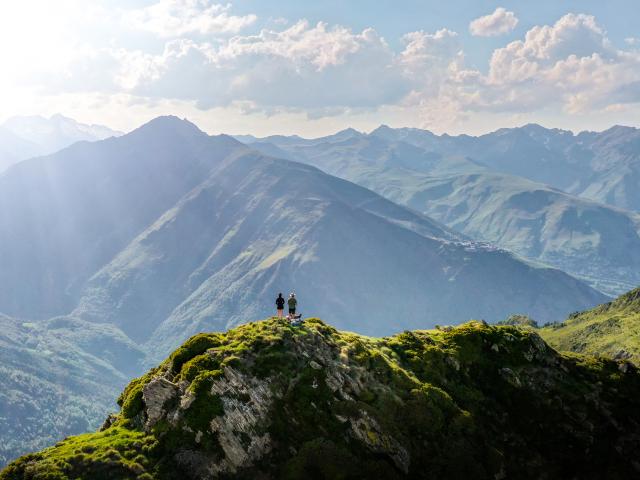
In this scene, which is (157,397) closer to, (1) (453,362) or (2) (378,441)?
(2) (378,441)

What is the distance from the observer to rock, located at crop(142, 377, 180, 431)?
178 feet

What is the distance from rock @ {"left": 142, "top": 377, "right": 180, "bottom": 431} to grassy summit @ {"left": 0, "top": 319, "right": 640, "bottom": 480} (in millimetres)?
123

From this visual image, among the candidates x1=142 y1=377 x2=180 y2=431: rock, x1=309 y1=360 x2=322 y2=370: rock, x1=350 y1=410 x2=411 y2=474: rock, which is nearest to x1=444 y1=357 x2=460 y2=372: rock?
x1=350 y1=410 x2=411 y2=474: rock

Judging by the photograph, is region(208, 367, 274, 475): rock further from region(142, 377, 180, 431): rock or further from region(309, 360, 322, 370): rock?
region(309, 360, 322, 370): rock

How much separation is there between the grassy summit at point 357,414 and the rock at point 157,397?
123 millimetres

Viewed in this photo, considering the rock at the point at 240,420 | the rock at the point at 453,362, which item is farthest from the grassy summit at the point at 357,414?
the rock at the point at 453,362

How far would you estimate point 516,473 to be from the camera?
201ft

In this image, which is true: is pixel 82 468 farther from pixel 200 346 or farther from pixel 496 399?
pixel 496 399

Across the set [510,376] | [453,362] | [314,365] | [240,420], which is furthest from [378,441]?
[510,376]

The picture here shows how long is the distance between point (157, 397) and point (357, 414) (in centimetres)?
1965

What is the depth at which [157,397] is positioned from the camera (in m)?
55.6

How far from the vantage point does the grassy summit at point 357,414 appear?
169 ft

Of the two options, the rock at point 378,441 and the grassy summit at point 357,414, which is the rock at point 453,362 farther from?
the rock at point 378,441

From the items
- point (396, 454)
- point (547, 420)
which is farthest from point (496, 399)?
point (396, 454)
